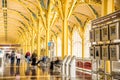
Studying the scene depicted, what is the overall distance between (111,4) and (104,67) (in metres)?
3.60

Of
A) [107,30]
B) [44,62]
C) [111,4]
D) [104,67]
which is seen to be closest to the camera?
[107,30]

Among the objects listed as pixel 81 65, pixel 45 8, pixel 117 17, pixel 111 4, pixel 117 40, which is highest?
pixel 45 8

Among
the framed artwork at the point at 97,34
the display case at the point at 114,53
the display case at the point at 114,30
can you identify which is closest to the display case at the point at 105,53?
the display case at the point at 114,53

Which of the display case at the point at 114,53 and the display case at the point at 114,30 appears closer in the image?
the display case at the point at 114,30

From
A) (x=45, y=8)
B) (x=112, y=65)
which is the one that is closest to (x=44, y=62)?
(x=45, y=8)

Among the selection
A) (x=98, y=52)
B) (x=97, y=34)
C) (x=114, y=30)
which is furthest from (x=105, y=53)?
(x=114, y=30)

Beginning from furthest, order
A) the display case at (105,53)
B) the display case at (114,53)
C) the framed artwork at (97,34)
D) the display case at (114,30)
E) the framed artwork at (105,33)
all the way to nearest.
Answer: the framed artwork at (97,34), the display case at (105,53), the framed artwork at (105,33), the display case at (114,53), the display case at (114,30)

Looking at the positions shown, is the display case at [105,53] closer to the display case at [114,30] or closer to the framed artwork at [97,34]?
the framed artwork at [97,34]

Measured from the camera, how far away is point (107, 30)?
433 inches

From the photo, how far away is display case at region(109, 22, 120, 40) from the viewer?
32.9 ft

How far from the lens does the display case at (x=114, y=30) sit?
10023 mm

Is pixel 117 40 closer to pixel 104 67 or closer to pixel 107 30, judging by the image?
pixel 107 30

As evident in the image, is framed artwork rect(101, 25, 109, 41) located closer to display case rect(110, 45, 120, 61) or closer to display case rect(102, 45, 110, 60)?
display case rect(102, 45, 110, 60)

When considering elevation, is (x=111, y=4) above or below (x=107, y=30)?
above
